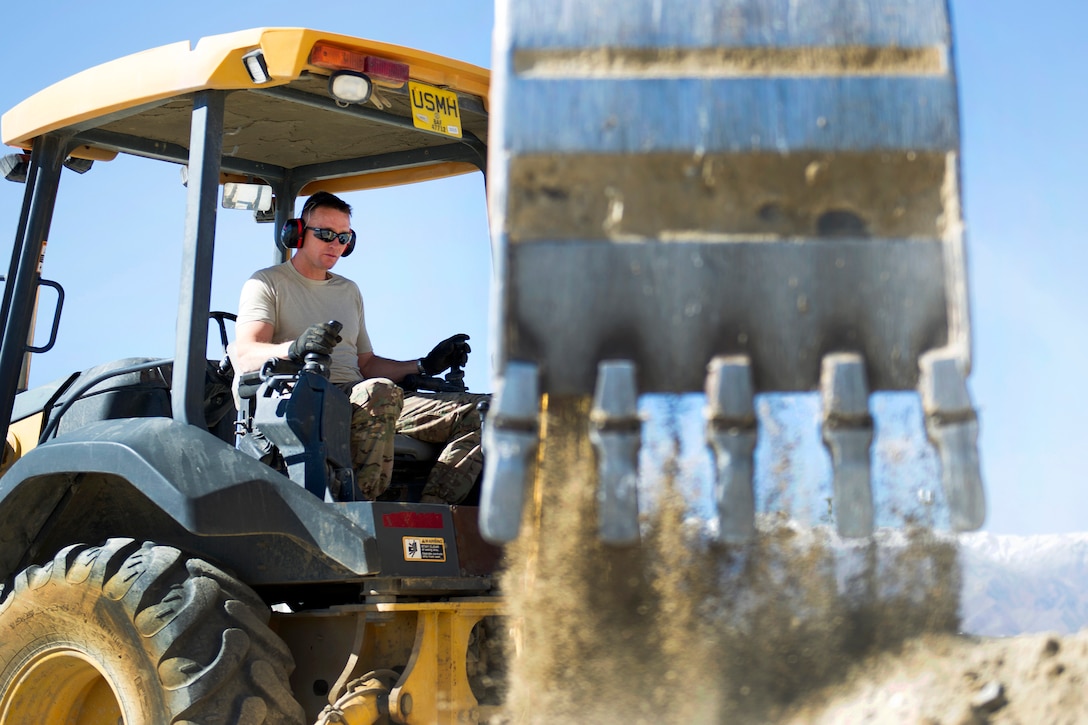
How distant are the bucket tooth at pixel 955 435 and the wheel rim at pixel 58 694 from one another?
2.88 meters

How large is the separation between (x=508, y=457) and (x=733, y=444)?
38 cm

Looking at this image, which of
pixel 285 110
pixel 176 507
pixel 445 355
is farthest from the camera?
pixel 445 355

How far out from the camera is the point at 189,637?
11.8 ft

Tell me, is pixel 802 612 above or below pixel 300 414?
below

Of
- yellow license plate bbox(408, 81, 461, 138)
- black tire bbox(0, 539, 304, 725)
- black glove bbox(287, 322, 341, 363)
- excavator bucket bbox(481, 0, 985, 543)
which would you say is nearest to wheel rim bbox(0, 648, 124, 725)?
black tire bbox(0, 539, 304, 725)

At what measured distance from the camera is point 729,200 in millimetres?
2162

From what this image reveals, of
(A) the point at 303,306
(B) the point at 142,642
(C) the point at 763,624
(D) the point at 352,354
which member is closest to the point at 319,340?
(A) the point at 303,306

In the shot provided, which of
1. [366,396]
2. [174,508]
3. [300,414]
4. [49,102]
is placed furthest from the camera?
[49,102]

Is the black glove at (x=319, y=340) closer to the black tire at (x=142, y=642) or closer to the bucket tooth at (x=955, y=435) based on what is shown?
the black tire at (x=142, y=642)

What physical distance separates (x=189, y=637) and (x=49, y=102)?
6.45 feet

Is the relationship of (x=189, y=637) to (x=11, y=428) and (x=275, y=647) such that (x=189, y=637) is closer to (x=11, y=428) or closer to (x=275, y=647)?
(x=275, y=647)

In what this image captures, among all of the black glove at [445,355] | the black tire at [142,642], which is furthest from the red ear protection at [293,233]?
the black tire at [142,642]

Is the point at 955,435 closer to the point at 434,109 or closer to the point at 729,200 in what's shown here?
the point at 729,200

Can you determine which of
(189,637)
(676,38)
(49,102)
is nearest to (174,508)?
(189,637)
